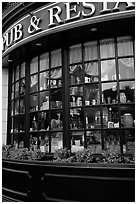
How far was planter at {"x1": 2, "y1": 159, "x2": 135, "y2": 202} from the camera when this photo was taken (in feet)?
11.7

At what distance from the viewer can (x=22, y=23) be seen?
18.7 ft

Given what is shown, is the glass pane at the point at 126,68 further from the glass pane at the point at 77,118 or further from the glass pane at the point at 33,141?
the glass pane at the point at 33,141

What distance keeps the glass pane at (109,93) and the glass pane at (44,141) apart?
1.75 metres

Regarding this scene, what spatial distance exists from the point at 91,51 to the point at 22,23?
2043 millimetres

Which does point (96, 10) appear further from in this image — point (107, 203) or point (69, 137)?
point (107, 203)

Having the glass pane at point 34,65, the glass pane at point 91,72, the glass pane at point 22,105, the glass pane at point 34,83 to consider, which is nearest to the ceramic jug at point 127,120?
the glass pane at point 91,72

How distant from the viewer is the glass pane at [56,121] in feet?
17.4

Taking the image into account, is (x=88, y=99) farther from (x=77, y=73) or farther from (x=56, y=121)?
(x=56, y=121)

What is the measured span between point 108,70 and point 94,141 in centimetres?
169

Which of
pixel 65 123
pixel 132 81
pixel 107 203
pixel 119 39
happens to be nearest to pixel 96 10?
pixel 119 39

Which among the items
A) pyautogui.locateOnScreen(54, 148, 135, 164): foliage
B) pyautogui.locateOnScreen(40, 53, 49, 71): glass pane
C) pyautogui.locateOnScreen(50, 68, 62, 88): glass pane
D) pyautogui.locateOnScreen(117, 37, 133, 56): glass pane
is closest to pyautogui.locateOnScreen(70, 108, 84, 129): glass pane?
pyautogui.locateOnScreen(54, 148, 135, 164): foliage

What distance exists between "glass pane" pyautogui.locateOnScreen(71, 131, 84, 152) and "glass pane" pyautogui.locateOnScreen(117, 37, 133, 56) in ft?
6.91

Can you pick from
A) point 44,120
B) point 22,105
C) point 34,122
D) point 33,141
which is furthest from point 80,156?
point 22,105

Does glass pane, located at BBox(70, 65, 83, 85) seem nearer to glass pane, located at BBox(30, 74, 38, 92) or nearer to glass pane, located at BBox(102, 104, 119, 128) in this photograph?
glass pane, located at BBox(102, 104, 119, 128)
